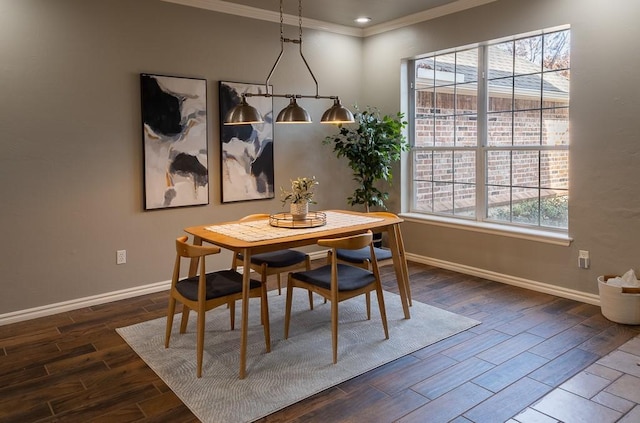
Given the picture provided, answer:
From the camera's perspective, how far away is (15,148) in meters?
3.64

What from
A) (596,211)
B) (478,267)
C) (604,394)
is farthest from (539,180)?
(604,394)

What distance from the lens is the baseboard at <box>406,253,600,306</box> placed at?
13.1 ft

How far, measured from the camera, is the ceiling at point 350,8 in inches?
181

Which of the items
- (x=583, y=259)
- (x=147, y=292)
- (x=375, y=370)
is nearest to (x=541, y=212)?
(x=583, y=259)

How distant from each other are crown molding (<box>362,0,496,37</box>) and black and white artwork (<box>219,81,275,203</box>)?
1.52 meters

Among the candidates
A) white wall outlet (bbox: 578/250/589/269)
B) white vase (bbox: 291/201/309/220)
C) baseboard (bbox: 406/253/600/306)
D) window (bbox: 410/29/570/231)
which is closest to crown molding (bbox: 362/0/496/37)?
window (bbox: 410/29/570/231)

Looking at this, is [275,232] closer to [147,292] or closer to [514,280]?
[147,292]

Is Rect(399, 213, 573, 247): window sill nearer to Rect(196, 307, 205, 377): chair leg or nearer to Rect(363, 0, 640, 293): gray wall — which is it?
Rect(363, 0, 640, 293): gray wall

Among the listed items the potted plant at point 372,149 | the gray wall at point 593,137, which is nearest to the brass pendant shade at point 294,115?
the potted plant at point 372,149

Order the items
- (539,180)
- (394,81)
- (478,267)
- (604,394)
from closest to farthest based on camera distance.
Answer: (604,394), (539,180), (478,267), (394,81)

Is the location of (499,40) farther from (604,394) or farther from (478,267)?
(604,394)

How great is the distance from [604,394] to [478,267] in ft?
7.49

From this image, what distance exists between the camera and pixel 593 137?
12.6 feet

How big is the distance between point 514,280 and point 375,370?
7.14ft
